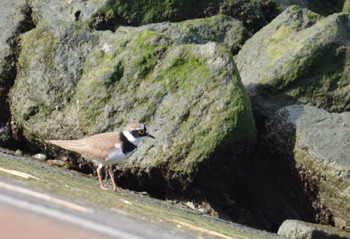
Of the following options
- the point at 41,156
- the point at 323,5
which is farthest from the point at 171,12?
the point at 323,5

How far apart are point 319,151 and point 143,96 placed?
197cm

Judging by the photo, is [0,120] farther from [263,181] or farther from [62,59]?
[263,181]

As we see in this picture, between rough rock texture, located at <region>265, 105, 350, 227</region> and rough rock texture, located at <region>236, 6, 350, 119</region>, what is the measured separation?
47 cm

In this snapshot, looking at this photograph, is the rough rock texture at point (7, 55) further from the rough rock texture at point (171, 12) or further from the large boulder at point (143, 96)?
the rough rock texture at point (171, 12)

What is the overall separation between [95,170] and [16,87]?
4.90 ft

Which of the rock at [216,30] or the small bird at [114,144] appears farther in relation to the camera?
the rock at [216,30]

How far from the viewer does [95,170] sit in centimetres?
918

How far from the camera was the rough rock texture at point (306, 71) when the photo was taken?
9.73 metres

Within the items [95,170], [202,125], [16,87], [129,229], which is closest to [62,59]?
[16,87]

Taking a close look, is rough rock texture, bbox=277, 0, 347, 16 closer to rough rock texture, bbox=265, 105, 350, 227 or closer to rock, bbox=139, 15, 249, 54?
rock, bbox=139, 15, 249, 54

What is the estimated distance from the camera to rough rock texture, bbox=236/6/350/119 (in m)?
9.73

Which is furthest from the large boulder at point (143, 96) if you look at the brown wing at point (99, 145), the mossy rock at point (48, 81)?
the brown wing at point (99, 145)

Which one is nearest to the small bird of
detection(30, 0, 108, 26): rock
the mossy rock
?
the mossy rock

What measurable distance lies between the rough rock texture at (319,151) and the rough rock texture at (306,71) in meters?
0.47
